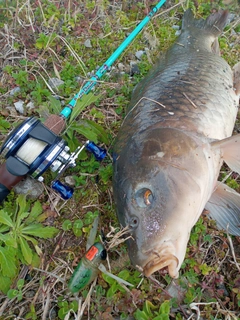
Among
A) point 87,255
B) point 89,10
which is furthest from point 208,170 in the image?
point 89,10

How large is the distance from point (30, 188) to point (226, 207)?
159 centimetres

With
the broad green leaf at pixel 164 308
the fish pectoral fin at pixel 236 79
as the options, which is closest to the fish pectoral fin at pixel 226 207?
the broad green leaf at pixel 164 308

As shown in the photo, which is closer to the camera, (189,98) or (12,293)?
(12,293)

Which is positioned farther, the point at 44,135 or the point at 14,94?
the point at 14,94

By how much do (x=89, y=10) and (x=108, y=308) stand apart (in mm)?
3191

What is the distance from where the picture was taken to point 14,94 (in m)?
3.58

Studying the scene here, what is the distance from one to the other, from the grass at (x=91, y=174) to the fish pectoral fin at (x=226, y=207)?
0.31 feet

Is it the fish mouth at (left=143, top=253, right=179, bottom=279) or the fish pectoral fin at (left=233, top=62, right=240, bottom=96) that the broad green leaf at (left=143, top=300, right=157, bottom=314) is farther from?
the fish pectoral fin at (left=233, top=62, right=240, bottom=96)

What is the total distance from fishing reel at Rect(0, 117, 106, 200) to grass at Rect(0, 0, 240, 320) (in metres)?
0.42

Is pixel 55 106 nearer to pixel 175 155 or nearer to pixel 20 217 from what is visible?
pixel 20 217

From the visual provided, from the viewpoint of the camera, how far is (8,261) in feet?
8.61

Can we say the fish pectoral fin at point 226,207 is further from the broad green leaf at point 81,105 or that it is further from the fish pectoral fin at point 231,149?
the broad green leaf at point 81,105

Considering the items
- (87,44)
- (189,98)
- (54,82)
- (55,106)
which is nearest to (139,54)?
(87,44)

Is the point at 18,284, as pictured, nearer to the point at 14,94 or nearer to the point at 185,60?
the point at 14,94
